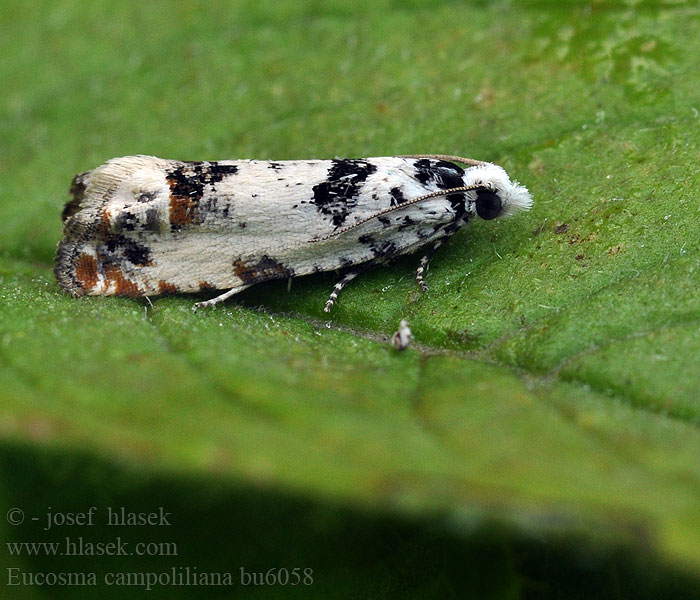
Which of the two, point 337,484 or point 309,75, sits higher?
point 309,75

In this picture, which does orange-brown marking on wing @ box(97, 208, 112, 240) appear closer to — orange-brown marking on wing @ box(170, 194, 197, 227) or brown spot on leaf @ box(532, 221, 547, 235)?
orange-brown marking on wing @ box(170, 194, 197, 227)

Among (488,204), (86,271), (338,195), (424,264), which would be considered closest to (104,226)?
(86,271)

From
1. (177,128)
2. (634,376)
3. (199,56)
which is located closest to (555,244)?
(634,376)

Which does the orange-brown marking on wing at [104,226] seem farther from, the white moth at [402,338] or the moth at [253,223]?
the white moth at [402,338]

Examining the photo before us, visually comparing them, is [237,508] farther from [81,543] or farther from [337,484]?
[81,543]

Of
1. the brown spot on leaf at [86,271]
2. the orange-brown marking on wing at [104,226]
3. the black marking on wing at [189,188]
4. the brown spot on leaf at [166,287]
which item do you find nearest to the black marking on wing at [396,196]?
the black marking on wing at [189,188]

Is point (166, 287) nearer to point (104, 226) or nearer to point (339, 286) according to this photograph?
point (104, 226)
